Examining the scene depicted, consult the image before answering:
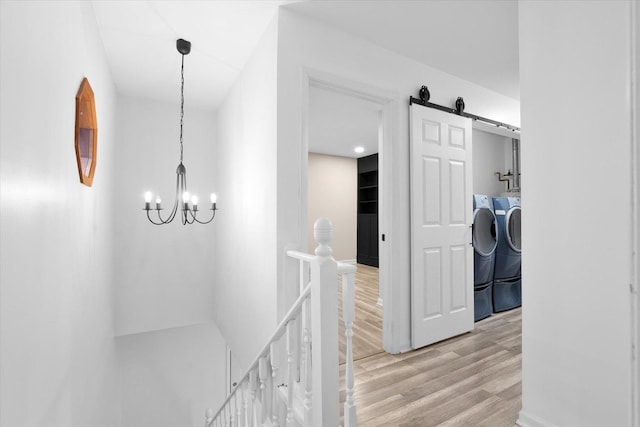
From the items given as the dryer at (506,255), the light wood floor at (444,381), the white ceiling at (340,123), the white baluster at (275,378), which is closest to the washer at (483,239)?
the dryer at (506,255)

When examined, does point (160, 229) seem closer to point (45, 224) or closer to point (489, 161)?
point (45, 224)

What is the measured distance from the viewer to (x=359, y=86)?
85.6 inches

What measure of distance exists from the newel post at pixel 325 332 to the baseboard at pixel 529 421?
40.5 inches

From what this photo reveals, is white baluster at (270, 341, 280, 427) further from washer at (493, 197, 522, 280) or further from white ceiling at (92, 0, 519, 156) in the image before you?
washer at (493, 197, 522, 280)

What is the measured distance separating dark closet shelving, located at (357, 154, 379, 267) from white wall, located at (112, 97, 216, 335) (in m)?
3.49

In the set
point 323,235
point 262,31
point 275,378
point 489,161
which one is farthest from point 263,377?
point 489,161

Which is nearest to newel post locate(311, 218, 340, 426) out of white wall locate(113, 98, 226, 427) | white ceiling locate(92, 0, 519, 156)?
white ceiling locate(92, 0, 519, 156)

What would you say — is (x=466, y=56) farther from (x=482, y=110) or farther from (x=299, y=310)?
(x=299, y=310)

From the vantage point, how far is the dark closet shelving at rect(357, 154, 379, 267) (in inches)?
241

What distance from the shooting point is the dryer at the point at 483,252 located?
3006mm

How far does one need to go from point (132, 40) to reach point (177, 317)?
117 inches

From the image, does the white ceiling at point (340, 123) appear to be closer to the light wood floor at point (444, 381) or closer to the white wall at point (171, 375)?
the light wood floor at point (444, 381)

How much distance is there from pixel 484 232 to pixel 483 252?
0.23 metres

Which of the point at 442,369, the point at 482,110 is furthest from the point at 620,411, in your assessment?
the point at 482,110
